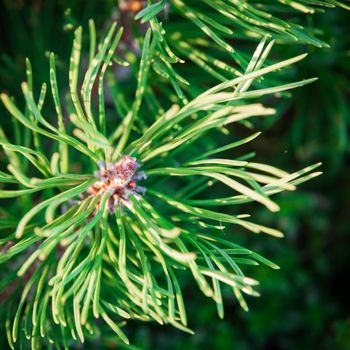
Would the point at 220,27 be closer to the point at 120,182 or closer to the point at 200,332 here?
the point at 120,182

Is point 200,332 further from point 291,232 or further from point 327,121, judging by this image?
point 327,121

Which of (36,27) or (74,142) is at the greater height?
(36,27)

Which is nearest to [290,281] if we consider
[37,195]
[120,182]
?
[37,195]

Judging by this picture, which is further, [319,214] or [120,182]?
[319,214]

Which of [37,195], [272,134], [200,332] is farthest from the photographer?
[272,134]

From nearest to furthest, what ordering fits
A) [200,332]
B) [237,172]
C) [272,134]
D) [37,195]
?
[237,172]
[37,195]
[200,332]
[272,134]

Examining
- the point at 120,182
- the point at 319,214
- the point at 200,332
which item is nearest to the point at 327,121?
the point at 319,214

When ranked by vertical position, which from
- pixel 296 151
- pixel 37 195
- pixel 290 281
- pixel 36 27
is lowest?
pixel 290 281
